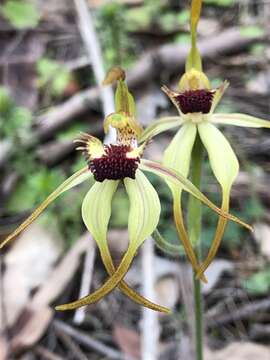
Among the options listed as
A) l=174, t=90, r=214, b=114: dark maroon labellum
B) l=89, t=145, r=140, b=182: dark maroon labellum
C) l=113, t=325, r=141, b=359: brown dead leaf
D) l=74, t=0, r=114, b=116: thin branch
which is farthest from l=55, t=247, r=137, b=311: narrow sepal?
l=74, t=0, r=114, b=116: thin branch

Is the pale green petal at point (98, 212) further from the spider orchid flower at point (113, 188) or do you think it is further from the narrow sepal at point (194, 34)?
the narrow sepal at point (194, 34)

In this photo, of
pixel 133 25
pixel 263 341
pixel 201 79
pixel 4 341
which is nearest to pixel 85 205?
pixel 201 79

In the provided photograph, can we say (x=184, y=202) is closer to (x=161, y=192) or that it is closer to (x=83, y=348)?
(x=161, y=192)

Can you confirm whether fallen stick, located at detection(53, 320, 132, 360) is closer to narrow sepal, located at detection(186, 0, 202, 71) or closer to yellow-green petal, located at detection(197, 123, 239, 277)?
yellow-green petal, located at detection(197, 123, 239, 277)

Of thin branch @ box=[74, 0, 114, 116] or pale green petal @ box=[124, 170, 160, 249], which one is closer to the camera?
pale green petal @ box=[124, 170, 160, 249]

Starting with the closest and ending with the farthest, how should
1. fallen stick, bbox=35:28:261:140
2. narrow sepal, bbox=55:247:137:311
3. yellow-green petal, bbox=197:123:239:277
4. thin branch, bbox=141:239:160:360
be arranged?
narrow sepal, bbox=55:247:137:311, yellow-green petal, bbox=197:123:239:277, thin branch, bbox=141:239:160:360, fallen stick, bbox=35:28:261:140

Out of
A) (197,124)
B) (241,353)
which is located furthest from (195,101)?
(241,353)
